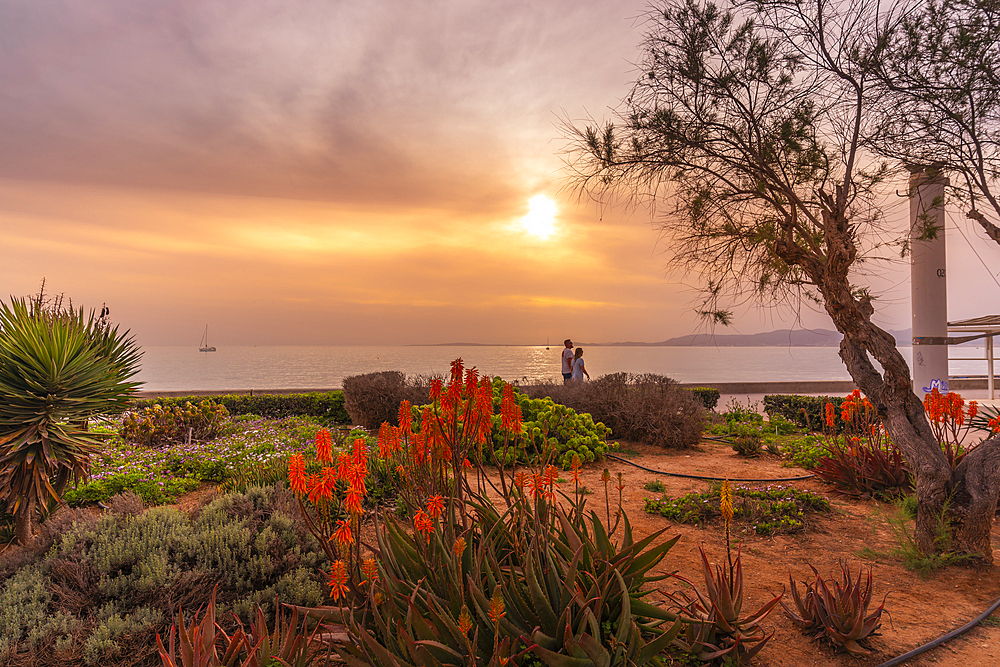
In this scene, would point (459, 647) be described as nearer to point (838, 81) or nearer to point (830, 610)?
point (830, 610)

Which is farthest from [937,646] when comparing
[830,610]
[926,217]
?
[926,217]

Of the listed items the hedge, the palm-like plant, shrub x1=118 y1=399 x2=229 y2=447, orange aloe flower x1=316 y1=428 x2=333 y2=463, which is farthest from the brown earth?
the hedge

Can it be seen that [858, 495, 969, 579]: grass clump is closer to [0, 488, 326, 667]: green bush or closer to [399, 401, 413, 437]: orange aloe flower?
[399, 401, 413, 437]: orange aloe flower

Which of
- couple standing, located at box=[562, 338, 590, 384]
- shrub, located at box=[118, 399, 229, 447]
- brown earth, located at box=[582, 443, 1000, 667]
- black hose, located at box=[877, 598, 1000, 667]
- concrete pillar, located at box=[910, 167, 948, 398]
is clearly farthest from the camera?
couple standing, located at box=[562, 338, 590, 384]

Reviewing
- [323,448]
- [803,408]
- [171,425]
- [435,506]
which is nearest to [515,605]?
[435,506]

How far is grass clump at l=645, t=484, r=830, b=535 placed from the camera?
16.2 ft

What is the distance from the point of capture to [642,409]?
9398mm

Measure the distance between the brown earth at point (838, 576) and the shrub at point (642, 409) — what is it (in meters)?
2.40

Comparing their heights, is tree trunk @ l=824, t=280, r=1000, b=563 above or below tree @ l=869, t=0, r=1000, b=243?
below

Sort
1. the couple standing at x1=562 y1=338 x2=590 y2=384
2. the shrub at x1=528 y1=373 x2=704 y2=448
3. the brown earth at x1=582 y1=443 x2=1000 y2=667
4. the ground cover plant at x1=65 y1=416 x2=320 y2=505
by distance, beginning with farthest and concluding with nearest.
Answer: the couple standing at x1=562 y1=338 x2=590 y2=384
the shrub at x1=528 y1=373 x2=704 y2=448
the ground cover plant at x1=65 y1=416 x2=320 y2=505
the brown earth at x1=582 y1=443 x2=1000 y2=667

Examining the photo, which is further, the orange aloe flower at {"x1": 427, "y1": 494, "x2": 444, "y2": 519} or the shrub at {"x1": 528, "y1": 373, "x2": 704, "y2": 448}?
the shrub at {"x1": 528, "y1": 373, "x2": 704, "y2": 448}

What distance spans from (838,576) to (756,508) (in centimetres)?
131

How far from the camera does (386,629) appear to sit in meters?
2.14

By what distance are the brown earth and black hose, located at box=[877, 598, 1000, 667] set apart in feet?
0.11
